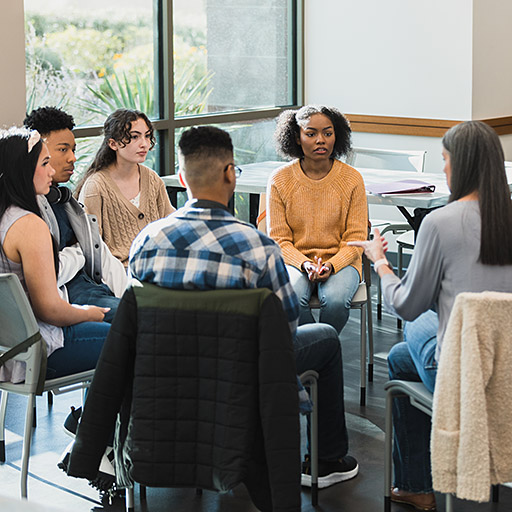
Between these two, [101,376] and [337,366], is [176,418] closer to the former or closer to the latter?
[101,376]

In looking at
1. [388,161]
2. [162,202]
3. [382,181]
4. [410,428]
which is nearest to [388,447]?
[410,428]

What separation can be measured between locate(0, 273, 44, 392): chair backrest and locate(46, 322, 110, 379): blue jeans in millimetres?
85

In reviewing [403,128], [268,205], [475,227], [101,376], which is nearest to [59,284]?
[101,376]

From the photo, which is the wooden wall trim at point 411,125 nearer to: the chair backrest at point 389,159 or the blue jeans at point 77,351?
the chair backrest at point 389,159

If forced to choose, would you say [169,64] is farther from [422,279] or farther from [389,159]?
[422,279]

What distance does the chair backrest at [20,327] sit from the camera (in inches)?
92.8

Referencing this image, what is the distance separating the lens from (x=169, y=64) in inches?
210

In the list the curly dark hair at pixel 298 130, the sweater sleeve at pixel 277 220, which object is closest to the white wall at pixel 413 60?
the curly dark hair at pixel 298 130

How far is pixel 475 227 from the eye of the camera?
2.09 meters

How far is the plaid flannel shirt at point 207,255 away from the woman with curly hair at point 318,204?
4.28 ft

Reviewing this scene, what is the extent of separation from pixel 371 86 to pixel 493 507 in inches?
158

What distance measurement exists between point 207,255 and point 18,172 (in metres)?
0.89

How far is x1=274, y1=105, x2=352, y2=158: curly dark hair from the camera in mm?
3418

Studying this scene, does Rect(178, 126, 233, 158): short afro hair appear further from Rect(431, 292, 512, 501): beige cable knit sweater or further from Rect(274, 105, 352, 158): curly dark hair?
Rect(274, 105, 352, 158): curly dark hair
